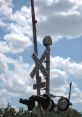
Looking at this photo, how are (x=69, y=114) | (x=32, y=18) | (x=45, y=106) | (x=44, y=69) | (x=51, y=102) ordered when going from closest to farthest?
(x=45, y=106) < (x=51, y=102) < (x=44, y=69) < (x=32, y=18) < (x=69, y=114)

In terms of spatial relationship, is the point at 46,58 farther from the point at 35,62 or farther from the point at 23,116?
the point at 23,116

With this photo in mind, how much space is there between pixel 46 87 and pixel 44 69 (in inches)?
30.6

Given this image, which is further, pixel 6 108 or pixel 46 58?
pixel 6 108

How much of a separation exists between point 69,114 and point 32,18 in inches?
1714

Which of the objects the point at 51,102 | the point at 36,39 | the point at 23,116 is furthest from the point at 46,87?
the point at 23,116

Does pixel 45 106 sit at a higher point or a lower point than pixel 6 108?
lower

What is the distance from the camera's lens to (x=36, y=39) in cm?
1734

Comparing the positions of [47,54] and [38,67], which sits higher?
[47,54]

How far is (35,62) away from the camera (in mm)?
16594

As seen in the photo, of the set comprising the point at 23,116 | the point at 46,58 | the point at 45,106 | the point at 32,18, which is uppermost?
the point at 23,116

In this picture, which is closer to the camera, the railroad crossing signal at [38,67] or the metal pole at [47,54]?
the railroad crossing signal at [38,67]

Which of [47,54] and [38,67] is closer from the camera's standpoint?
[38,67]

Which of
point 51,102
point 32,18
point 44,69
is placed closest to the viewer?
point 51,102

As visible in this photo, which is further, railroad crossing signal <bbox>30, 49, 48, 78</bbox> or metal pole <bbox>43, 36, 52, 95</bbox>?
metal pole <bbox>43, 36, 52, 95</bbox>
